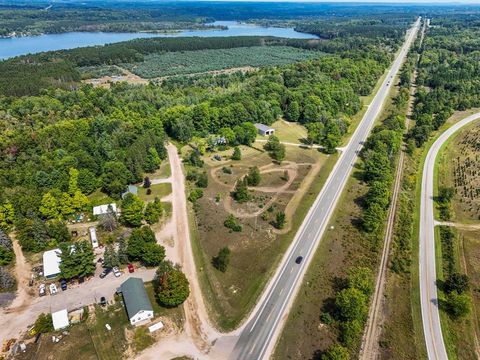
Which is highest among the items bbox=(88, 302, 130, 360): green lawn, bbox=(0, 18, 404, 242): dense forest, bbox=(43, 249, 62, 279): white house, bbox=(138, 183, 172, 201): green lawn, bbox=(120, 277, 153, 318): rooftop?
bbox=(0, 18, 404, 242): dense forest

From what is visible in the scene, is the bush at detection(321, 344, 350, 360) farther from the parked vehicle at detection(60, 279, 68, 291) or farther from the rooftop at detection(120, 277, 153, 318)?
the parked vehicle at detection(60, 279, 68, 291)

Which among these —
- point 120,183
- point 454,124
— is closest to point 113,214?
point 120,183

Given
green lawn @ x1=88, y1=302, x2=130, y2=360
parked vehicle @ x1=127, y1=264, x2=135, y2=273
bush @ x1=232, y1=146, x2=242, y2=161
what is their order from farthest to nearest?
bush @ x1=232, y1=146, x2=242, y2=161 → parked vehicle @ x1=127, y1=264, x2=135, y2=273 → green lawn @ x1=88, y1=302, x2=130, y2=360

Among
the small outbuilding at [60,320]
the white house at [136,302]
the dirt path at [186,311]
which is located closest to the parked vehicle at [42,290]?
the small outbuilding at [60,320]

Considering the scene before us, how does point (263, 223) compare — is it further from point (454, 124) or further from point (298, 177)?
point (454, 124)

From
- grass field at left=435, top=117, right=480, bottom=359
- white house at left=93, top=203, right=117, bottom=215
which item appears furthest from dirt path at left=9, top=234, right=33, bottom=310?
grass field at left=435, top=117, right=480, bottom=359

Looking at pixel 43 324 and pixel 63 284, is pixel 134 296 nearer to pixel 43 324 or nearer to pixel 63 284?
pixel 43 324

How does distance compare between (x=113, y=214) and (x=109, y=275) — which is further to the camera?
(x=113, y=214)

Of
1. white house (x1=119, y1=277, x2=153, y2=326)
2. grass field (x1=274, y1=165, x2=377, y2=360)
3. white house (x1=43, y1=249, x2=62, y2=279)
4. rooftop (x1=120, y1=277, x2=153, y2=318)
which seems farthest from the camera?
white house (x1=43, y1=249, x2=62, y2=279)
